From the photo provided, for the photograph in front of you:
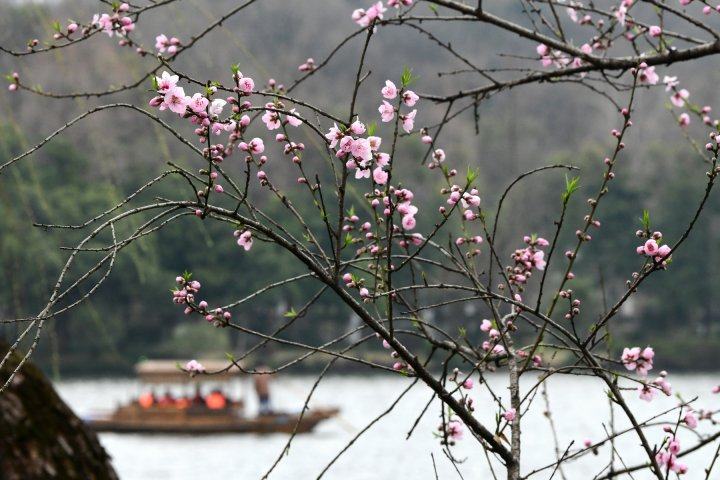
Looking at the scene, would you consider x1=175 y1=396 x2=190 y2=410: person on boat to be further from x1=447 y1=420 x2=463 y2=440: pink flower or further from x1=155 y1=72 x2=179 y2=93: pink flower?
x1=155 y1=72 x2=179 y2=93: pink flower

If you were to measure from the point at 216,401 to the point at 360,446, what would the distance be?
14.0ft

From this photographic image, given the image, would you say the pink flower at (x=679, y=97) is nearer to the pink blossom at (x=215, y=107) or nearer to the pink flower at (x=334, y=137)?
the pink flower at (x=334, y=137)

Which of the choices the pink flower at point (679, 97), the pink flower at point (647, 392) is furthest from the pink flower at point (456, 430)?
the pink flower at point (679, 97)

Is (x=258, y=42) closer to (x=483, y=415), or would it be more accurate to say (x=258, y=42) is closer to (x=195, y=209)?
(x=483, y=415)

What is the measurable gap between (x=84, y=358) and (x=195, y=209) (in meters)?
44.2

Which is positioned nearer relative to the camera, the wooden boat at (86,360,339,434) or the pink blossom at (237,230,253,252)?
the pink blossom at (237,230,253,252)

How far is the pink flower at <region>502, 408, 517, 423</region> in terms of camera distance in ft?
8.60

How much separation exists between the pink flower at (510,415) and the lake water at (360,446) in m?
16.2

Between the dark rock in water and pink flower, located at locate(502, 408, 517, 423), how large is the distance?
119 cm

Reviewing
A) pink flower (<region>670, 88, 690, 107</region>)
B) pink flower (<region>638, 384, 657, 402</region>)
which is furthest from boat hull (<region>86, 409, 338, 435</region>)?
pink flower (<region>638, 384, 657, 402</region>)

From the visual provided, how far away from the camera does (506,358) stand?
286 cm

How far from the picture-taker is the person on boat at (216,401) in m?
28.6

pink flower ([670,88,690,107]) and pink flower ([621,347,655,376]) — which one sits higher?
pink flower ([670,88,690,107])

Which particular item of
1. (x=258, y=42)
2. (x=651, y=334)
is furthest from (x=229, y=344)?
(x=258, y=42)
